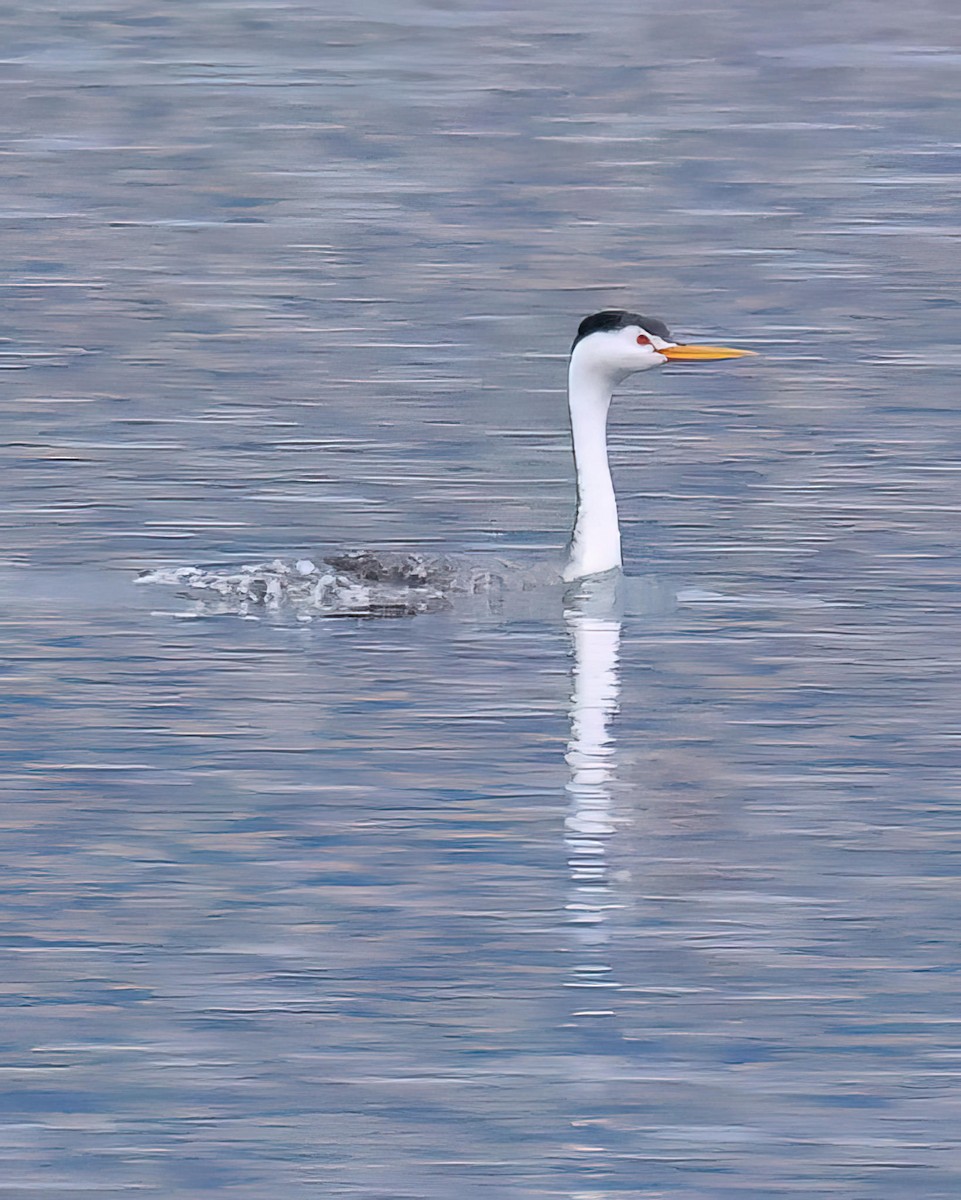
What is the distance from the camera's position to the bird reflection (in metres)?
8.59

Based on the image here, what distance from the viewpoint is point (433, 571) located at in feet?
39.7

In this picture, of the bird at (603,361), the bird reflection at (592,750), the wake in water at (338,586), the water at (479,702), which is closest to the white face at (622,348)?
the bird at (603,361)

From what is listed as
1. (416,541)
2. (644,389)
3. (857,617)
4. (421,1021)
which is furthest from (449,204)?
(421,1021)

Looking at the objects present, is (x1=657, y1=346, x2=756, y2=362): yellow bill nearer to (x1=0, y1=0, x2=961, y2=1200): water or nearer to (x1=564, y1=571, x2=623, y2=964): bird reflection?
(x1=0, y1=0, x2=961, y2=1200): water

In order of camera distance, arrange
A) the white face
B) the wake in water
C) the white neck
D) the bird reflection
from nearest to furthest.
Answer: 1. the bird reflection
2. the wake in water
3. the white neck
4. the white face

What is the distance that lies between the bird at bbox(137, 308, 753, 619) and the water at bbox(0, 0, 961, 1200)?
0.16m

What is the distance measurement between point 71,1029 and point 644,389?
8.78 metres

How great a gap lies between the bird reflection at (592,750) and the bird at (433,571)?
0.16 meters

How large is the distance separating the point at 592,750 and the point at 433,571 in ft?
7.11

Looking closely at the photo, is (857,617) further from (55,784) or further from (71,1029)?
(71,1029)

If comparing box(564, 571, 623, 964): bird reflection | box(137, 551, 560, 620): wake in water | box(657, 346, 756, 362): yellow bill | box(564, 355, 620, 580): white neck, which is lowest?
box(564, 571, 623, 964): bird reflection

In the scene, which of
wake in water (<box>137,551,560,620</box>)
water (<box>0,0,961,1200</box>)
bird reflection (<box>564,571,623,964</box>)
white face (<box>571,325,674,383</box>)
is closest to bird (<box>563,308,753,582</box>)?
white face (<box>571,325,674,383</box>)

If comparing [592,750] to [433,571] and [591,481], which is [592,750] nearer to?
[433,571]

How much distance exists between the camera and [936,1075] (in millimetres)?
7449
